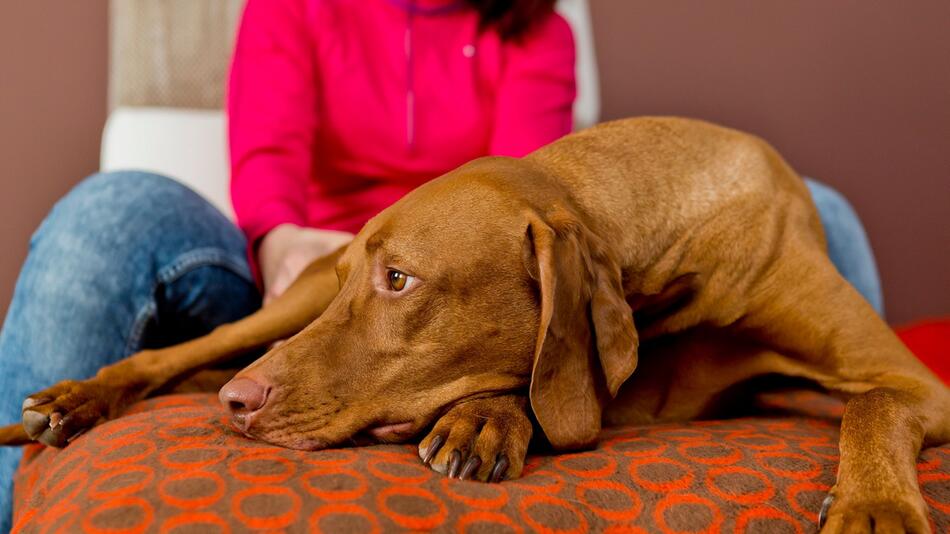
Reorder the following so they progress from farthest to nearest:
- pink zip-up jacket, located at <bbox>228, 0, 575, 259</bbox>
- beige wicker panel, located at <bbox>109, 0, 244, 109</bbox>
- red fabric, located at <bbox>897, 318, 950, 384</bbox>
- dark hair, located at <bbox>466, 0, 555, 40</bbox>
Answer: beige wicker panel, located at <bbox>109, 0, 244, 109</bbox>
red fabric, located at <bbox>897, 318, 950, 384</bbox>
dark hair, located at <bbox>466, 0, 555, 40</bbox>
pink zip-up jacket, located at <bbox>228, 0, 575, 259</bbox>

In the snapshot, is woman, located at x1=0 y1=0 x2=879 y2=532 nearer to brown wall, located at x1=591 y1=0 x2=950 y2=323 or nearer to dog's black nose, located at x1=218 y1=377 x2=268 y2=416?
dog's black nose, located at x1=218 y1=377 x2=268 y2=416

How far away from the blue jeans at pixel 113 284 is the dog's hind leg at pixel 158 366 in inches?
4.3

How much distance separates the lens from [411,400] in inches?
48.3

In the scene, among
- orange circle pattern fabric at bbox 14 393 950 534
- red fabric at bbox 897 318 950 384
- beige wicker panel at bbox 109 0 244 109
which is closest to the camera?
orange circle pattern fabric at bbox 14 393 950 534

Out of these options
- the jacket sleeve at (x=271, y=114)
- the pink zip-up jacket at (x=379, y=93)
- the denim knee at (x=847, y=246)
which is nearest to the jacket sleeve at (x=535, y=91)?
the pink zip-up jacket at (x=379, y=93)

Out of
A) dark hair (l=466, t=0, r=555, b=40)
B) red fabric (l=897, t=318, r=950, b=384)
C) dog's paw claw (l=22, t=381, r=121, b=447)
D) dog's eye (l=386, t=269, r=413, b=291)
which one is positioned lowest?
red fabric (l=897, t=318, r=950, b=384)

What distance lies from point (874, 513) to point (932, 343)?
2.23 metres

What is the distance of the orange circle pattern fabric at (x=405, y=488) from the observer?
90 centimetres

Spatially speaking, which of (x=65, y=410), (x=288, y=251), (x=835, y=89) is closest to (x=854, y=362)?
(x=288, y=251)

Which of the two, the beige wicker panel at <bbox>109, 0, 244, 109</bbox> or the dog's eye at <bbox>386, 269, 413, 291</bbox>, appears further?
the beige wicker panel at <bbox>109, 0, 244, 109</bbox>

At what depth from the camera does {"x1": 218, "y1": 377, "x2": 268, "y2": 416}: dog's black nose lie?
1143 millimetres

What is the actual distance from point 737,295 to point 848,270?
50.2 inches

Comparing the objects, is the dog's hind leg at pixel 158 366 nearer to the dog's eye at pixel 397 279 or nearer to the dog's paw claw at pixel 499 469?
the dog's eye at pixel 397 279

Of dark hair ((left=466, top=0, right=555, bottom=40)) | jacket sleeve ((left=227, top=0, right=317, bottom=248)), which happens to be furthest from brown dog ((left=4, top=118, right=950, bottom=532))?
dark hair ((left=466, top=0, right=555, bottom=40))
